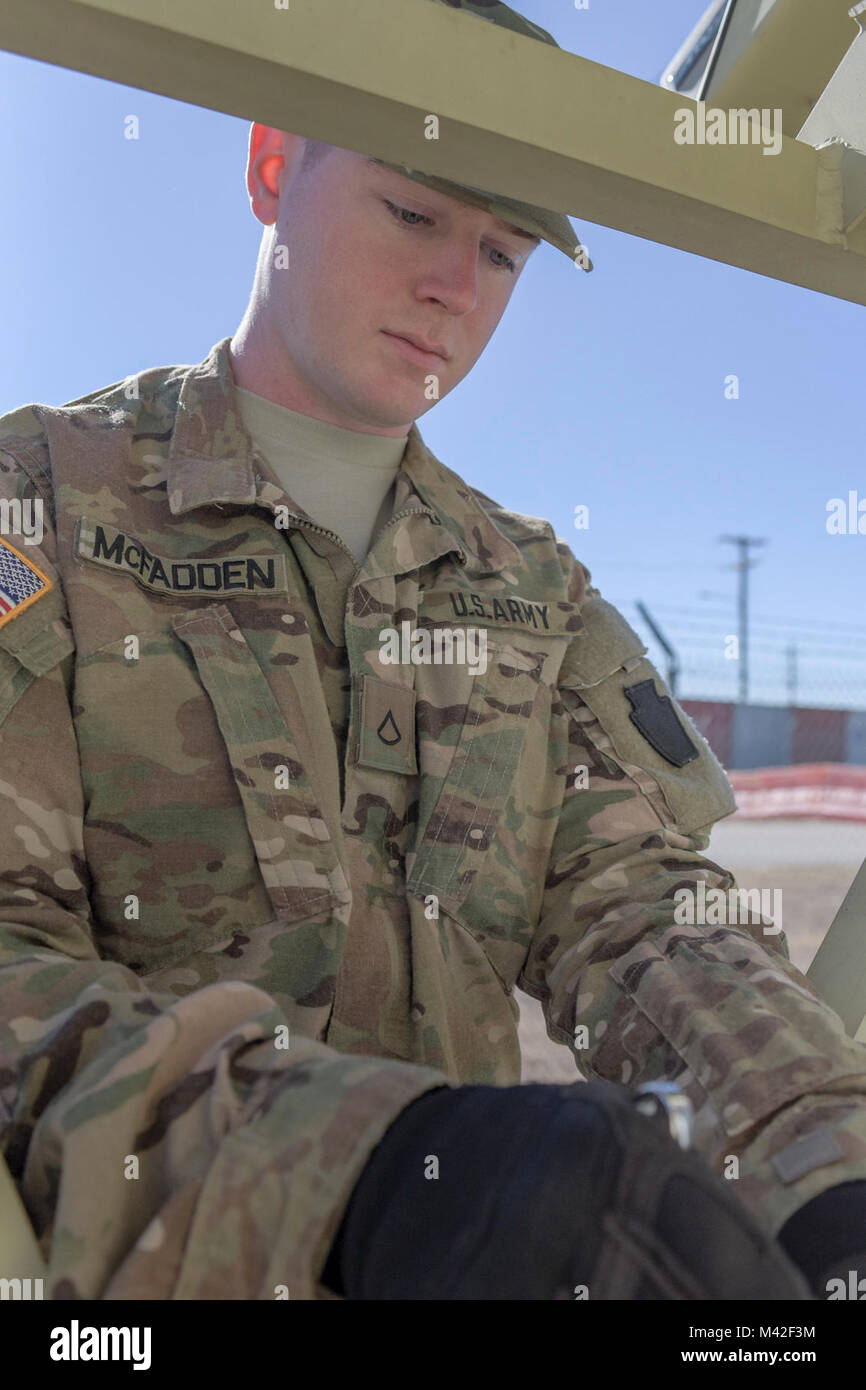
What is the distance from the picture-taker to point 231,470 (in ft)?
4.09

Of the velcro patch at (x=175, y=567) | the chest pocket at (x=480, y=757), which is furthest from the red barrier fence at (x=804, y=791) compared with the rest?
the velcro patch at (x=175, y=567)

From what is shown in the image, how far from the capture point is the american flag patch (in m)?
1.06

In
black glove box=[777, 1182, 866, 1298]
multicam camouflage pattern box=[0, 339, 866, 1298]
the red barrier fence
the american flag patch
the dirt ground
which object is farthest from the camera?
the red barrier fence

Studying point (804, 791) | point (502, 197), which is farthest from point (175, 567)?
point (804, 791)

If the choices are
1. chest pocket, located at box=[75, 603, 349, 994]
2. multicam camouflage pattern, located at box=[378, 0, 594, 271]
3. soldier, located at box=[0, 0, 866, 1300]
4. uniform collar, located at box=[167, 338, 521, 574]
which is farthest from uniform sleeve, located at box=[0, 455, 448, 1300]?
multicam camouflage pattern, located at box=[378, 0, 594, 271]

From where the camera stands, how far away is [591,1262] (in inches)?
20.6

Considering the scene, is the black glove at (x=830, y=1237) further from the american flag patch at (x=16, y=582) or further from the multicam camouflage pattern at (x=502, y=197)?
the multicam camouflage pattern at (x=502, y=197)

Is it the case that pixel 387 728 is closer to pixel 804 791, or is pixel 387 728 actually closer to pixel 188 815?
pixel 188 815

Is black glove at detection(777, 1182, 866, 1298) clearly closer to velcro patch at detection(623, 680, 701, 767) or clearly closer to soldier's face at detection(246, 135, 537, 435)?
velcro patch at detection(623, 680, 701, 767)

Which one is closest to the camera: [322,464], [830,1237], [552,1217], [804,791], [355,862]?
[552,1217]

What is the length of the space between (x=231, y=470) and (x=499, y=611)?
1.15 ft

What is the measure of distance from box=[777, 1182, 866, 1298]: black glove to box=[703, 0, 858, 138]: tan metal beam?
101 centimetres

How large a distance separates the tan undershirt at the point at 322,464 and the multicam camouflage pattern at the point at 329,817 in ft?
0.16
